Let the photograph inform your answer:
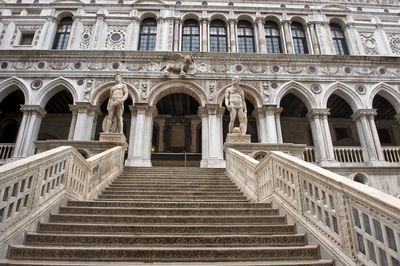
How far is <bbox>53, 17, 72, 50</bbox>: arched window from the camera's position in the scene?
1562 centimetres

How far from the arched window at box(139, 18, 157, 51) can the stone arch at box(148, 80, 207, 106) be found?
132 inches

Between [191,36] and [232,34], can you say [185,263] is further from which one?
[191,36]

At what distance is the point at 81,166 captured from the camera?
5688 millimetres

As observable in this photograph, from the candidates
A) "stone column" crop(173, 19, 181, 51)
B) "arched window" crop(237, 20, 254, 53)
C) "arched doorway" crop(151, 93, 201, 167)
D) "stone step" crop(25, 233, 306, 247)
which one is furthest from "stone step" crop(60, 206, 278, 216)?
"arched window" crop(237, 20, 254, 53)

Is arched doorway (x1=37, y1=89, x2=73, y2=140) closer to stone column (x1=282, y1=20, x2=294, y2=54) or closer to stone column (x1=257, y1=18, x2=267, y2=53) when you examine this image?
stone column (x1=257, y1=18, x2=267, y2=53)

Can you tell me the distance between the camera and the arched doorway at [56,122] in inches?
672

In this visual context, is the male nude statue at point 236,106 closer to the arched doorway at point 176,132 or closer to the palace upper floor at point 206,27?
the palace upper floor at point 206,27

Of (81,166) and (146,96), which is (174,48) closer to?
(146,96)

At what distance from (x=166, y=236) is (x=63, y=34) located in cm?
1701

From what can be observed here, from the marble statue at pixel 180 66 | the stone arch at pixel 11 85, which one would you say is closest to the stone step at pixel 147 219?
the marble statue at pixel 180 66

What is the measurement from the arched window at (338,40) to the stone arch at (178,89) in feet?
32.2

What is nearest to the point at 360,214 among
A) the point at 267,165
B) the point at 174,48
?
the point at 267,165

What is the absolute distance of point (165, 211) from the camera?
471cm

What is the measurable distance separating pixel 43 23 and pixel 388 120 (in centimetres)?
2510
